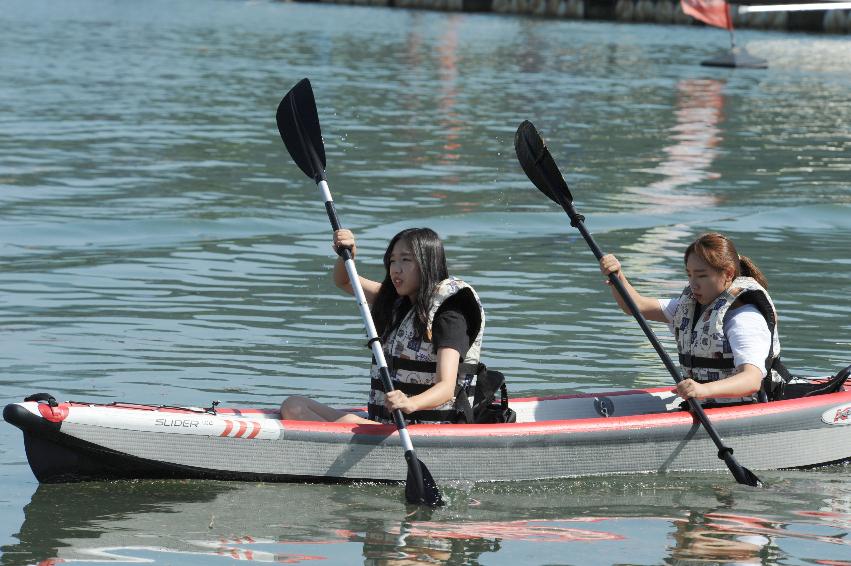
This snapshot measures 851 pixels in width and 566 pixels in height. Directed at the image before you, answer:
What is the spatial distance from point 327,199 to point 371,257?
486 cm

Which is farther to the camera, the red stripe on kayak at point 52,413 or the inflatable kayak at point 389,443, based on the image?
the inflatable kayak at point 389,443

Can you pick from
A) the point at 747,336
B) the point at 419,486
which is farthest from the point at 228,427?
the point at 747,336

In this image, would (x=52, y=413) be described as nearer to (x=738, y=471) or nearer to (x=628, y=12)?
(x=738, y=471)

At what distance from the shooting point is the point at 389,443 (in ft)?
21.7

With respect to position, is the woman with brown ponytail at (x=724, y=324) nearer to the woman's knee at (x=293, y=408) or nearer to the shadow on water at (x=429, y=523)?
the shadow on water at (x=429, y=523)

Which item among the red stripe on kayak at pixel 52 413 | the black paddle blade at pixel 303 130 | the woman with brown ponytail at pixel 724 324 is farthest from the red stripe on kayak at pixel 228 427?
the woman with brown ponytail at pixel 724 324

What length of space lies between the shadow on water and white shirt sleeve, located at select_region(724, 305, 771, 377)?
0.60 meters

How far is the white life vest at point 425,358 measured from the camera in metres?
6.59

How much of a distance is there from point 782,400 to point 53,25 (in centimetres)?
3932

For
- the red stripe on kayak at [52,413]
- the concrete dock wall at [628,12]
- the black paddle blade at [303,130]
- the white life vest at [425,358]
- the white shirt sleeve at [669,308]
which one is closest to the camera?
the red stripe on kayak at [52,413]

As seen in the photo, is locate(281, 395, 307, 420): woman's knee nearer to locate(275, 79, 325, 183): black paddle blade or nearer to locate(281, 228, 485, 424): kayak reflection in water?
locate(281, 228, 485, 424): kayak reflection in water

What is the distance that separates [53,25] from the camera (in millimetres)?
43719

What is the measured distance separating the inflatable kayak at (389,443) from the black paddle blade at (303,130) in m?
1.68

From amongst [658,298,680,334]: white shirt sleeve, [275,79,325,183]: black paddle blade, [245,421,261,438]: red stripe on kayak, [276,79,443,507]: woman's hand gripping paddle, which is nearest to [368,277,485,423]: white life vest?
[276,79,443,507]: woman's hand gripping paddle
